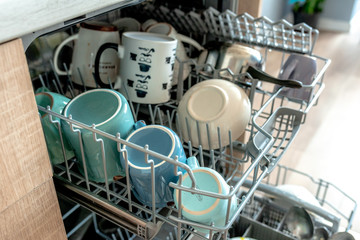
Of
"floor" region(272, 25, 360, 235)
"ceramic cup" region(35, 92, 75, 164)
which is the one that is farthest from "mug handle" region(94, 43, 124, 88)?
"floor" region(272, 25, 360, 235)

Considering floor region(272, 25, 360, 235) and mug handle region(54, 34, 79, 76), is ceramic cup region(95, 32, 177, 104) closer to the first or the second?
mug handle region(54, 34, 79, 76)

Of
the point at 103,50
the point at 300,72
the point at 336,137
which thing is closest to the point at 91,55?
the point at 103,50

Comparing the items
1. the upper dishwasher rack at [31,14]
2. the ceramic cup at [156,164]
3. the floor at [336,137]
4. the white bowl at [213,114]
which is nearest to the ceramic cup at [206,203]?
the ceramic cup at [156,164]

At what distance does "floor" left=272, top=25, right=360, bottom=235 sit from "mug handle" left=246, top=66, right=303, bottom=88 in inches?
30.1

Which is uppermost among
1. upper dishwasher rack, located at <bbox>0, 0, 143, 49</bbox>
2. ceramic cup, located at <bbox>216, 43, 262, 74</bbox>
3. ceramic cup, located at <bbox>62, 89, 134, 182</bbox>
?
upper dishwasher rack, located at <bbox>0, 0, 143, 49</bbox>

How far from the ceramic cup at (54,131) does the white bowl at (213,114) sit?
0.19m

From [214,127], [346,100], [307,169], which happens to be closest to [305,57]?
[214,127]

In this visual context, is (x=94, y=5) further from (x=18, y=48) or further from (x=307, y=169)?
(x=307, y=169)

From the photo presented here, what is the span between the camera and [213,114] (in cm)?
61

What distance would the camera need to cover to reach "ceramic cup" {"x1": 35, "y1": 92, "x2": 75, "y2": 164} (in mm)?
562

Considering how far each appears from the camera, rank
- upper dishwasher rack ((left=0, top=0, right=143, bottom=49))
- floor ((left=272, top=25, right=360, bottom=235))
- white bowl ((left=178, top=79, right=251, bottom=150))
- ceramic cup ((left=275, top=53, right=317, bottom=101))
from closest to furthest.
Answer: upper dishwasher rack ((left=0, top=0, right=143, bottom=49)), white bowl ((left=178, top=79, right=251, bottom=150)), ceramic cup ((left=275, top=53, right=317, bottom=101)), floor ((left=272, top=25, right=360, bottom=235))

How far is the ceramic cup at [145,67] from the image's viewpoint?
66cm

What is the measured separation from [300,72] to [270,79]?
0.13m

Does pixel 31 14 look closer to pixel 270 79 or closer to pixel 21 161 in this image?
pixel 21 161
